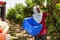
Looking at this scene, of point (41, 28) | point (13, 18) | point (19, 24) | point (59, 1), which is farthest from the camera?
point (13, 18)

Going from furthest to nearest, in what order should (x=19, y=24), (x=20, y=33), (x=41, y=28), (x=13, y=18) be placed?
(x=13, y=18)
(x=19, y=24)
(x=20, y=33)
(x=41, y=28)

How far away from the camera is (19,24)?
8836mm

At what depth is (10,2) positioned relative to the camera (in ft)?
33.6

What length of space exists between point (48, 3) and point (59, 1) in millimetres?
377

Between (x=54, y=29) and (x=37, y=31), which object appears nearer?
(x=37, y=31)

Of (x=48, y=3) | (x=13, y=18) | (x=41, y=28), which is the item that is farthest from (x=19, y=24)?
(x=41, y=28)

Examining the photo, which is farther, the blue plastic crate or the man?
the man

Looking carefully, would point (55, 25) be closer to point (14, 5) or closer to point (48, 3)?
point (48, 3)

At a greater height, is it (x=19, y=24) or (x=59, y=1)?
(x=59, y=1)

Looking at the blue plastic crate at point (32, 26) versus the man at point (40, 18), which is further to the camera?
the man at point (40, 18)

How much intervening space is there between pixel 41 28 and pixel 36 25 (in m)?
0.22

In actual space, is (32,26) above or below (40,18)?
below

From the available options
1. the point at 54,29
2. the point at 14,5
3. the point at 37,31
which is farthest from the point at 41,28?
the point at 14,5

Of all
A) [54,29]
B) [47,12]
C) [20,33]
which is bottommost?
[20,33]
